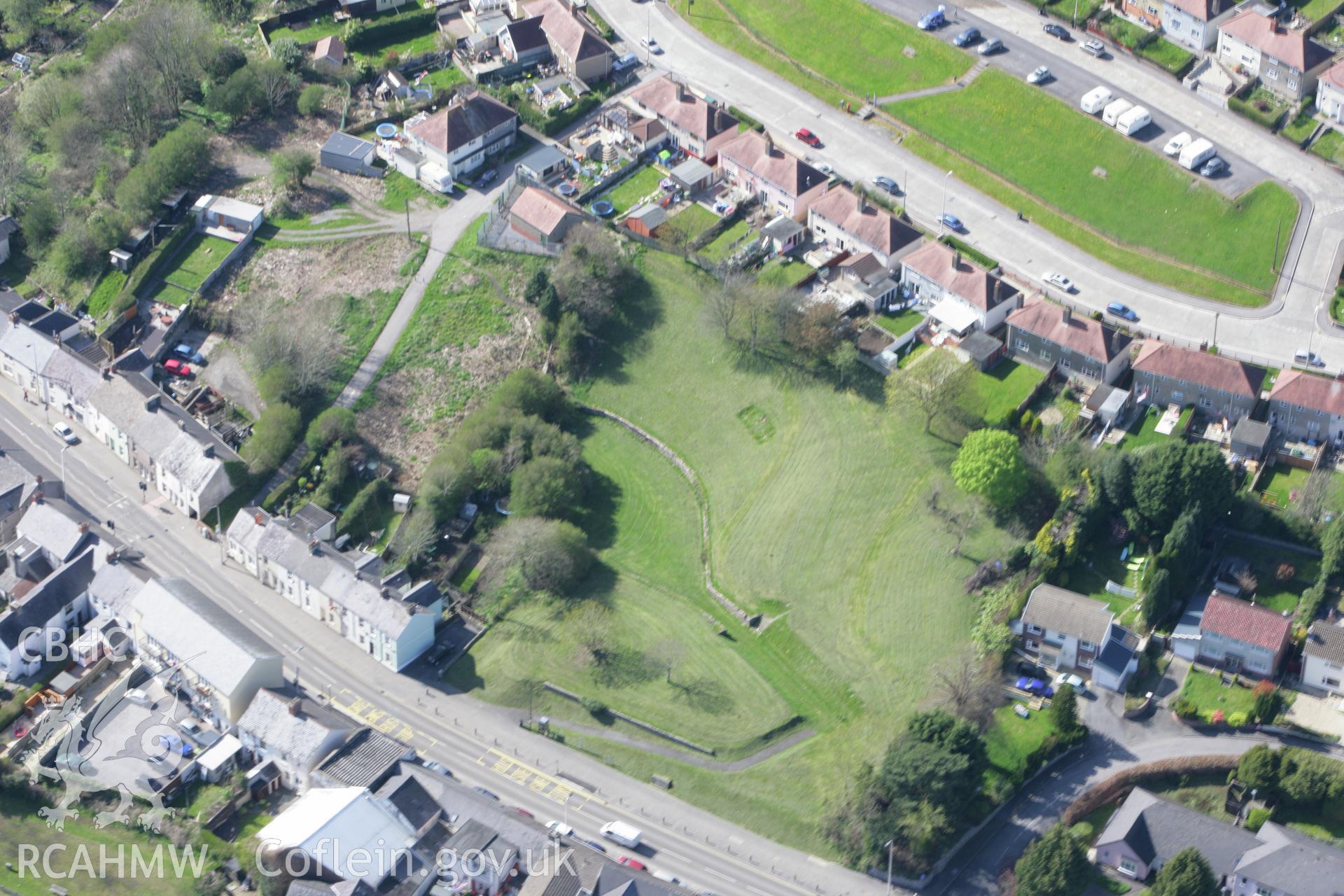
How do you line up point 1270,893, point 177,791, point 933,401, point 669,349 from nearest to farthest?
point 1270,893
point 177,791
point 933,401
point 669,349

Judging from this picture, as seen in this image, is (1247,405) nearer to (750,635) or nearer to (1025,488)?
(1025,488)

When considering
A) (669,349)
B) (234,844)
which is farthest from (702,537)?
(234,844)

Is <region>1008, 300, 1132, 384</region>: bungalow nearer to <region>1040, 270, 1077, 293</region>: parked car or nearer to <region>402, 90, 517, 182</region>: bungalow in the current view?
<region>1040, 270, 1077, 293</region>: parked car

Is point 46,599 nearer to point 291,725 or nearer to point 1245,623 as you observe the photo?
point 291,725

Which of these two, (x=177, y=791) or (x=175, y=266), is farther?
(x=175, y=266)

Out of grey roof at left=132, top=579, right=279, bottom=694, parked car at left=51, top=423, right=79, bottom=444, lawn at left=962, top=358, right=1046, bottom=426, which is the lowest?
lawn at left=962, top=358, right=1046, bottom=426

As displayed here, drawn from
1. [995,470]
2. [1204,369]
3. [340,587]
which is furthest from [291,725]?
[1204,369]

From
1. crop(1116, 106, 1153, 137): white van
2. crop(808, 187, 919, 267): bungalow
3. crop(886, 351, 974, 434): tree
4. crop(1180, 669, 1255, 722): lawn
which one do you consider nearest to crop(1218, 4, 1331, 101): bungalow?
crop(1116, 106, 1153, 137): white van
